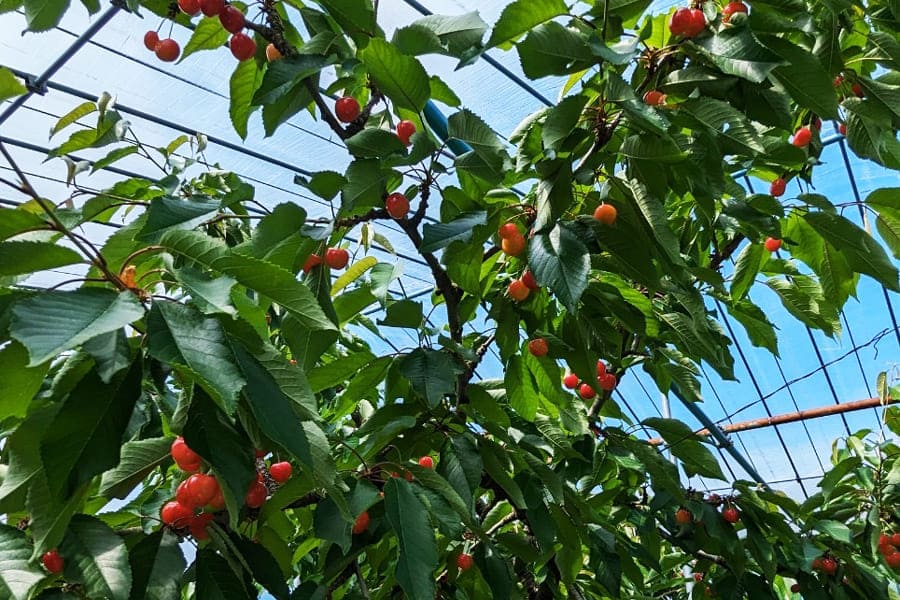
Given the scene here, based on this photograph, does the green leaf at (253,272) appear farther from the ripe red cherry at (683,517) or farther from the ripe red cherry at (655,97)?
the ripe red cherry at (683,517)

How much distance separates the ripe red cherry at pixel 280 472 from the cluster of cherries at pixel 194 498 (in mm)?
55

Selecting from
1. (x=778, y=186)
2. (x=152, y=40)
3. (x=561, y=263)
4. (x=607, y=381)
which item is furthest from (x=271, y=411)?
(x=778, y=186)

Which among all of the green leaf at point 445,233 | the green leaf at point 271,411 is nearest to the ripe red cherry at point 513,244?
the green leaf at point 445,233

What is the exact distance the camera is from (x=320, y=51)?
1137 mm

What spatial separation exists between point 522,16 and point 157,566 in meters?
0.96

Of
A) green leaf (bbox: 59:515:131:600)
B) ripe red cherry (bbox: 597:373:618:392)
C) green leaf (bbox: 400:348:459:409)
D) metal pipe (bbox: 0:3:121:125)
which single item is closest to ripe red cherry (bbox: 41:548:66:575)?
green leaf (bbox: 59:515:131:600)

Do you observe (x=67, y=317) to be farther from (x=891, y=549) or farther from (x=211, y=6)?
(x=891, y=549)

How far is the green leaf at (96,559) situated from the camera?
939mm

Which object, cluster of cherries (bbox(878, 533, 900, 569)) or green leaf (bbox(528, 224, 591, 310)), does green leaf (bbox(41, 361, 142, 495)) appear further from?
cluster of cherries (bbox(878, 533, 900, 569))

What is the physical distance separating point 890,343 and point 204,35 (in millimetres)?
10009

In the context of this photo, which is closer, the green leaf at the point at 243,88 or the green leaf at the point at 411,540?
the green leaf at the point at 411,540

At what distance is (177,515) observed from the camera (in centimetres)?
110

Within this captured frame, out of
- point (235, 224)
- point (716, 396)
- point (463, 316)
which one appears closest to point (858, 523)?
point (463, 316)

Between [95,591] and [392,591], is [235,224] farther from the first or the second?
[95,591]
